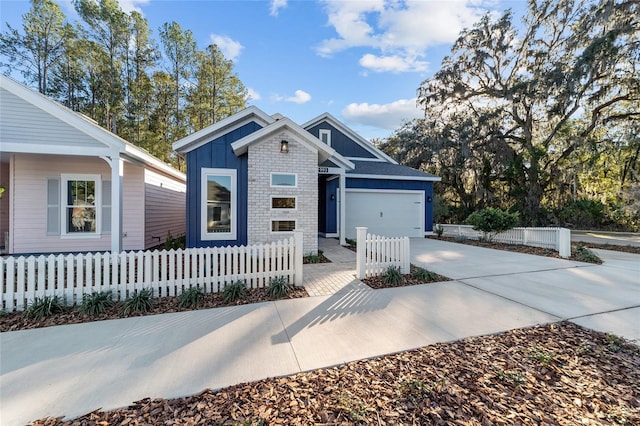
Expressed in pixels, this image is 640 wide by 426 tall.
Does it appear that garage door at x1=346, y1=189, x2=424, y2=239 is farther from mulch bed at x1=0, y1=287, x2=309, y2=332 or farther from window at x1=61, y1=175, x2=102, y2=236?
window at x1=61, y1=175, x2=102, y2=236

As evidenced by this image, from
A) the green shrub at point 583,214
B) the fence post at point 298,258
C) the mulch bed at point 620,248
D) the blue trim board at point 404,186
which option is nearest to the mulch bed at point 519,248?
the mulch bed at point 620,248

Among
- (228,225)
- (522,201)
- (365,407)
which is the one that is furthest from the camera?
(522,201)

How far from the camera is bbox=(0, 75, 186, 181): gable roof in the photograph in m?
6.43

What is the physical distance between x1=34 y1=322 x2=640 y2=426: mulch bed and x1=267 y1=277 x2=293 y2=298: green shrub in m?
2.28

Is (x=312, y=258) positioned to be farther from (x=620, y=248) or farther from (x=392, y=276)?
(x=620, y=248)

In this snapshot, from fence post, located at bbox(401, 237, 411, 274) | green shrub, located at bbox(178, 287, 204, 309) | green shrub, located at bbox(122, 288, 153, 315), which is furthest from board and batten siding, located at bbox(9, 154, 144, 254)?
fence post, located at bbox(401, 237, 411, 274)

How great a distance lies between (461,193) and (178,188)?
20.1m

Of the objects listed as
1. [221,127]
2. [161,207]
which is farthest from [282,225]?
[161,207]

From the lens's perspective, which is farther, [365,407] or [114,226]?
[114,226]

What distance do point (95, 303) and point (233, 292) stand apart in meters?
2.02

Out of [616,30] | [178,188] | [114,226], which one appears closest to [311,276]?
[114,226]

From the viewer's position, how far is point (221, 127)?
25.2 feet

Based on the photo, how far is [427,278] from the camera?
5.84 metres

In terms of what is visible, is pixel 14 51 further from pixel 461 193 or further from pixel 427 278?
pixel 461 193
